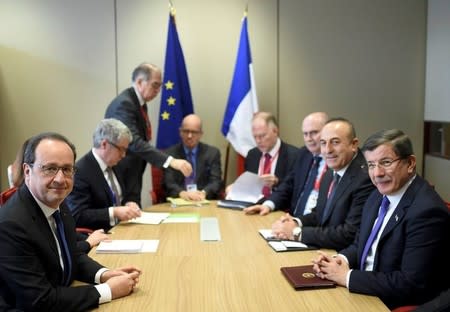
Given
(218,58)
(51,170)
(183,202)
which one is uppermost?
(218,58)

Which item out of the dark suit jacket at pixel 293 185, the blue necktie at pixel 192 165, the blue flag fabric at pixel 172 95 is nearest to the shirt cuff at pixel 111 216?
the dark suit jacket at pixel 293 185

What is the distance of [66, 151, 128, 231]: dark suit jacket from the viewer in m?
3.16

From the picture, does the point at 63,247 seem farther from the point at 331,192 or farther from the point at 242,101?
the point at 242,101

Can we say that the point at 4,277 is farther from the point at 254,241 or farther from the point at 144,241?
the point at 254,241

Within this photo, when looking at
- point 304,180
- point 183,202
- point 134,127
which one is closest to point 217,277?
point 304,180

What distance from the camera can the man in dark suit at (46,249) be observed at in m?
1.67

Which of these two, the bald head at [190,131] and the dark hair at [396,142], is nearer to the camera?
the dark hair at [396,142]

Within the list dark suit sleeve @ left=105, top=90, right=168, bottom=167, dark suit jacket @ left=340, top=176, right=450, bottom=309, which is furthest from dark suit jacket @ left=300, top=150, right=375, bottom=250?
dark suit sleeve @ left=105, top=90, right=168, bottom=167

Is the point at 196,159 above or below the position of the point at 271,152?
below

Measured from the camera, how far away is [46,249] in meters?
1.78

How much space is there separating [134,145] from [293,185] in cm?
148

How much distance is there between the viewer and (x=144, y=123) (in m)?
4.37

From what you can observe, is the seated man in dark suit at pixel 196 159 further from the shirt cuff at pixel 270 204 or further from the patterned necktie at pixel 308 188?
the patterned necktie at pixel 308 188

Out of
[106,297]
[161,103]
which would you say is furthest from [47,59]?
[106,297]
